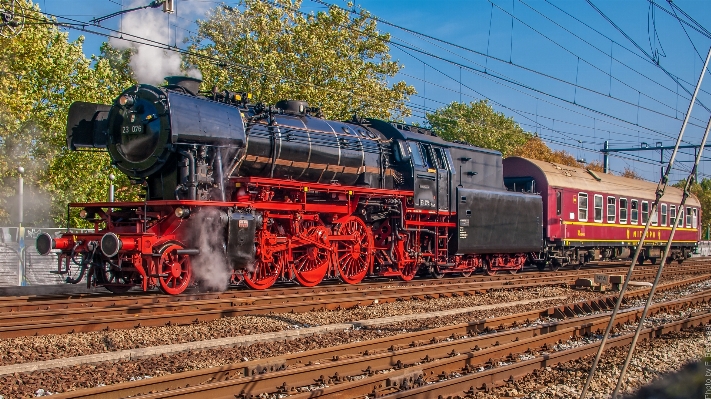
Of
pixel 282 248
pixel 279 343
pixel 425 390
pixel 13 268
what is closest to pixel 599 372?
pixel 425 390

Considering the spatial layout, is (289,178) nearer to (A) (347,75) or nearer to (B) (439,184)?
(B) (439,184)

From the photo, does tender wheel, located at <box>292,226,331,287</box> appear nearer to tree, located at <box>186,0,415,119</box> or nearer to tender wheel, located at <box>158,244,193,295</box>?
tender wheel, located at <box>158,244,193,295</box>

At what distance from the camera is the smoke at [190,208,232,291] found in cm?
1123

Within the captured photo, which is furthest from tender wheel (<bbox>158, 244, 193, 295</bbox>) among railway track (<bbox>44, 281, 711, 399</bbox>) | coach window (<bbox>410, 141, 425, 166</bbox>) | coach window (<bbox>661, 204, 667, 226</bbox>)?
coach window (<bbox>661, 204, 667, 226</bbox>)

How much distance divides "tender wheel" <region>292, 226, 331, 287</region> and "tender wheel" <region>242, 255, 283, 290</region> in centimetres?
42

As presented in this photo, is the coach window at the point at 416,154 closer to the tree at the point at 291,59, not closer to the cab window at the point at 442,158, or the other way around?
the cab window at the point at 442,158

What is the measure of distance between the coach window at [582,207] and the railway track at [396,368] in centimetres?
1252

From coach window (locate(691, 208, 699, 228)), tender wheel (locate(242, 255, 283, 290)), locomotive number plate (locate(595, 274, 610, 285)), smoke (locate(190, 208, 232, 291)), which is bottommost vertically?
locomotive number plate (locate(595, 274, 610, 285))

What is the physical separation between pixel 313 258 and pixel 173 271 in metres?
3.51

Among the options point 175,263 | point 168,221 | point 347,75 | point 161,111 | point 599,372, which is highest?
point 347,75

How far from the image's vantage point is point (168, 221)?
11.3m

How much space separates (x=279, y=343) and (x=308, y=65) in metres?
24.3

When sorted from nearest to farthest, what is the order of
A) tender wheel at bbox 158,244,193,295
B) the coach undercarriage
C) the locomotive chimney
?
tender wheel at bbox 158,244,193,295 → the locomotive chimney → the coach undercarriage

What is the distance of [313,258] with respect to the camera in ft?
45.4
